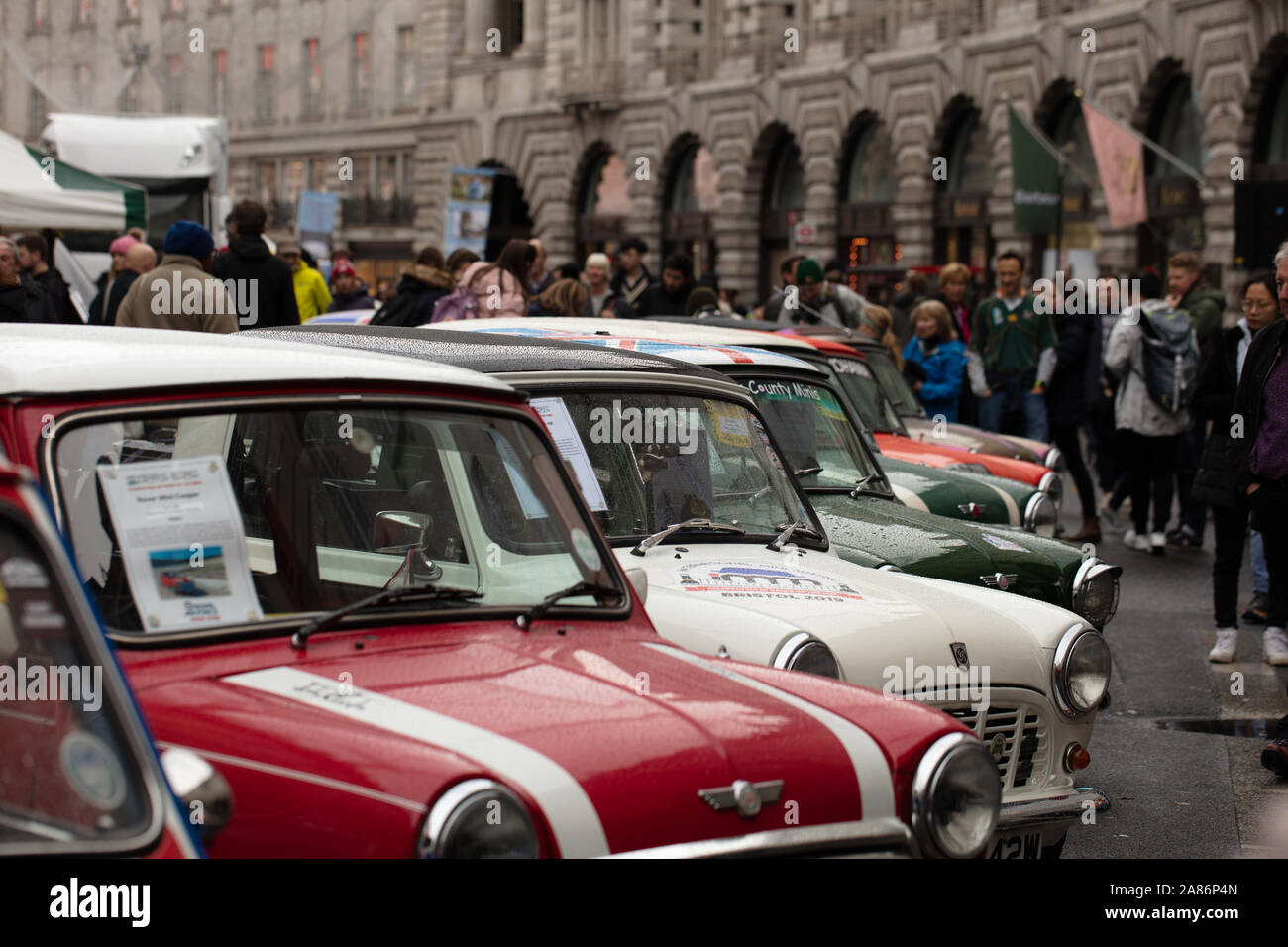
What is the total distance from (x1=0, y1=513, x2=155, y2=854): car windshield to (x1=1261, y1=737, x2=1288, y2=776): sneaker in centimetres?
588

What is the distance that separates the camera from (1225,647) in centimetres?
1016

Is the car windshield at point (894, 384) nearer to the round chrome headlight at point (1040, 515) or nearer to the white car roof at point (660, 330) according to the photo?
the round chrome headlight at point (1040, 515)

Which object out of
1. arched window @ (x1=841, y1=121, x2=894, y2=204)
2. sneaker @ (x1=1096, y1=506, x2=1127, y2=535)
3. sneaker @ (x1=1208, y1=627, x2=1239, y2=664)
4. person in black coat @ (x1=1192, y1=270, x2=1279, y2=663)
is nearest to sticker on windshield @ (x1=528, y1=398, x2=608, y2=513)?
person in black coat @ (x1=1192, y1=270, x2=1279, y2=663)

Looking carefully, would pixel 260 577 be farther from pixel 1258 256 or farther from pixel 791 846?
pixel 1258 256

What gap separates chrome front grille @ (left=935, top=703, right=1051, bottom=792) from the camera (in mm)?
5691

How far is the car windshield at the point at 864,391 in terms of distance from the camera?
35.3 feet

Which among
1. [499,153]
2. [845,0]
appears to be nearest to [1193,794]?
[845,0]

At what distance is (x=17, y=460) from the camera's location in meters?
3.71

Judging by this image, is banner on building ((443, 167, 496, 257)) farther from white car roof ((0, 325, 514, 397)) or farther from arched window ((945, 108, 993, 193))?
white car roof ((0, 325, 514, 397))

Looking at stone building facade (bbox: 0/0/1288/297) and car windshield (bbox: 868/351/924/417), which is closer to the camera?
car windshield (bbox: 868/351/924/417)

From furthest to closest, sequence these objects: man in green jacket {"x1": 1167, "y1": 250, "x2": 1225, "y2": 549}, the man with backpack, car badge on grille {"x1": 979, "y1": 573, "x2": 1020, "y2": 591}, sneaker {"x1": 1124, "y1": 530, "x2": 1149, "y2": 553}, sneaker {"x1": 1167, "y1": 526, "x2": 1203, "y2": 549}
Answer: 1. sneaker {"x1": 1167, "y1": 526, "x2": 1203, "y2": 549}
2. man in green jacket {"x1": 1167, "y1": 250, "x2": 1225, "y2": 549}
3. sneaker {"x1": 1124, "y1": 530, "x2": 1149, "y2": 553}
4. the man with backpack
5. car badge on grille {"x1": 979, "y1": 573, "x2": 1020, "y2": 591}
